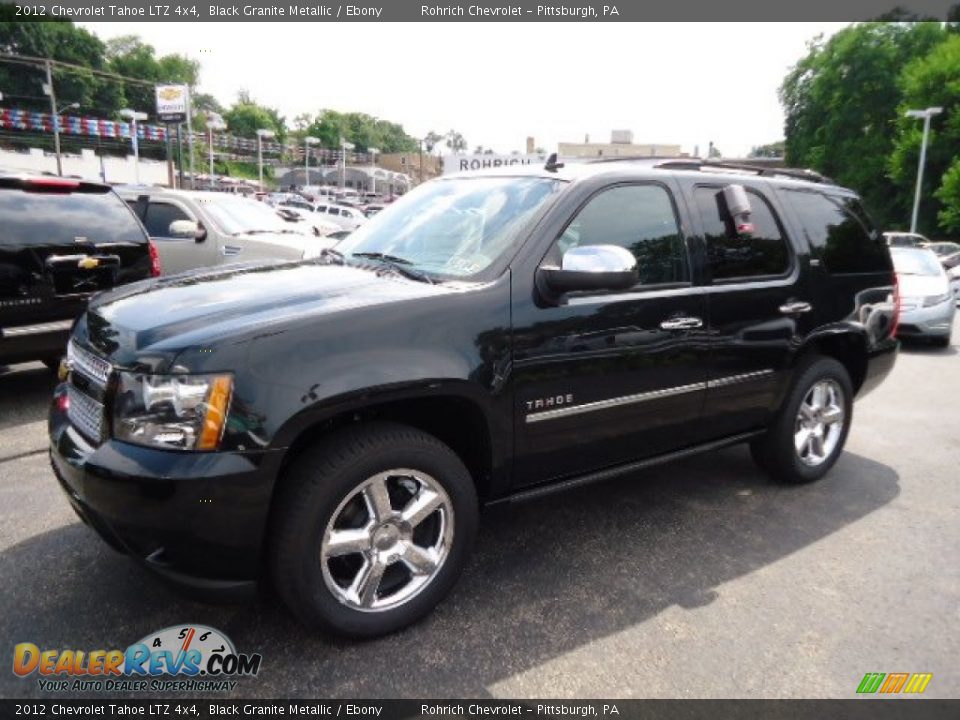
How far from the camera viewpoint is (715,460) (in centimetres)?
487

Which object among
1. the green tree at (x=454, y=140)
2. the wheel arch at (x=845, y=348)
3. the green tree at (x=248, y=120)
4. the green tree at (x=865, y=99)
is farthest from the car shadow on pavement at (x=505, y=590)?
the green tree at (x=454, y=140)

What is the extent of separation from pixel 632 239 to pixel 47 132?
84980 mm

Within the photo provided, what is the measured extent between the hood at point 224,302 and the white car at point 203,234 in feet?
18.5

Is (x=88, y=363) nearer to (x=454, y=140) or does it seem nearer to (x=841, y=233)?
(x=841, y=233)

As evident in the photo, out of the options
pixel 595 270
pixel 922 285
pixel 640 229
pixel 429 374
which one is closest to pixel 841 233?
pixel 640 229

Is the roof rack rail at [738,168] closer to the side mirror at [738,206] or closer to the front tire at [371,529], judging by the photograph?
the side mirror at [738,206]

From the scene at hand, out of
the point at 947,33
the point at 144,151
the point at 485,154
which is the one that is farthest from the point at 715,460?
the point at 144,151

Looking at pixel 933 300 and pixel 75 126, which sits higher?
pixel 75 126

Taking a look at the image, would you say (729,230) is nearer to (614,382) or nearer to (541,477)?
(614,382)

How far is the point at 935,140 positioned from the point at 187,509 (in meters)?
40.4

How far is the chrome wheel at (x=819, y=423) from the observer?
14.0ft

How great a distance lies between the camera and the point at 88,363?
270 cm

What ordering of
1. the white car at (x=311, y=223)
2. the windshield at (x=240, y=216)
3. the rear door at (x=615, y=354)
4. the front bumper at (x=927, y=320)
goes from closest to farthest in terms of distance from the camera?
the rear door at (x=615, y=354) < the windshield at (x=240, y=216) < the front bumper at (x=927, y=320) < the white car at (x=311, y=223)

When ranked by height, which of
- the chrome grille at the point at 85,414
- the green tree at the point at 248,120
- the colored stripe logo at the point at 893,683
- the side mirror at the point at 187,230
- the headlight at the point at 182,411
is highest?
the green tree at the point at 248,120
